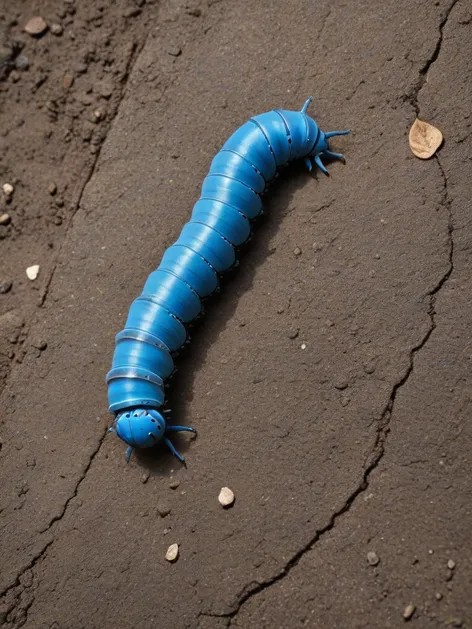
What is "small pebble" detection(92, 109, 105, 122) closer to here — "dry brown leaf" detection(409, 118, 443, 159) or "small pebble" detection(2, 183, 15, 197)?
"small pebble" detection(2, 183, 15, 197)

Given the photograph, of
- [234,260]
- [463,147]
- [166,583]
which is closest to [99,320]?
[234,260]

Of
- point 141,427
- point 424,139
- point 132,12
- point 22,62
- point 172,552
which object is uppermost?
point 132,12

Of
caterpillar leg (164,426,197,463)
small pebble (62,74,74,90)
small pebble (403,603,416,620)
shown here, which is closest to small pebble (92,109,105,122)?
small pebble (62,74,74,90)

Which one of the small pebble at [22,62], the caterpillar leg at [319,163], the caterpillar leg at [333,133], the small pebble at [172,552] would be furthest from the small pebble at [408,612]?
the small pebble at [22,62]

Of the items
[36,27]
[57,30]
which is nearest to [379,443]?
[57,30]

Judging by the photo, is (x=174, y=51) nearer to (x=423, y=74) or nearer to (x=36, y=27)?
(x=36, y=27)

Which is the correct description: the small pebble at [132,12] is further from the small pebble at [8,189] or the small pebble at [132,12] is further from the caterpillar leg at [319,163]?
the caterpillar leg at [319,163]
